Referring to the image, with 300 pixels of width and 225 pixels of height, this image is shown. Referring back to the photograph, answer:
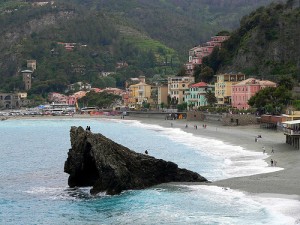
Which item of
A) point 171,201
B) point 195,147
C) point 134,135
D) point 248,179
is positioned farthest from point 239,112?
point 171,201

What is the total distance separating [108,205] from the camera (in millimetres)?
34812

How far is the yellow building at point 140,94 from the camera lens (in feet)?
522

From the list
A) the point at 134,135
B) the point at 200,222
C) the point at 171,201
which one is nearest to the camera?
the point at 200,222

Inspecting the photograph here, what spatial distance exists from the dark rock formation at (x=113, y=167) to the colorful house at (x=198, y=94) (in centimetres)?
8177

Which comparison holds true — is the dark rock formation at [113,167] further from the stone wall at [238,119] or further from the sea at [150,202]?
the stone wall at [238,119]

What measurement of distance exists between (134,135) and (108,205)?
53.3 meters

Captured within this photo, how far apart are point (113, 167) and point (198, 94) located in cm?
8961

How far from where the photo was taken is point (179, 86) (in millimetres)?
135625

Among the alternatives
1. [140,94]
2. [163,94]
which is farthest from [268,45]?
[140,94]

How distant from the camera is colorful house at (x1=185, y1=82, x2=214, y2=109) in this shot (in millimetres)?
123438

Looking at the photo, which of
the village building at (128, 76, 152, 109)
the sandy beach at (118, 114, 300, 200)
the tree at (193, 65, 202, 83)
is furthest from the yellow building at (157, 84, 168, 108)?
the sandy beach at (118, 114, 300, 200)

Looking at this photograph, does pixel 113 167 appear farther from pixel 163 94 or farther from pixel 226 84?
pixel 163 94

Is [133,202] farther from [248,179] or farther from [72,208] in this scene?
[248,179]

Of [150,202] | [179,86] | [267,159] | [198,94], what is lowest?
[150,202]
